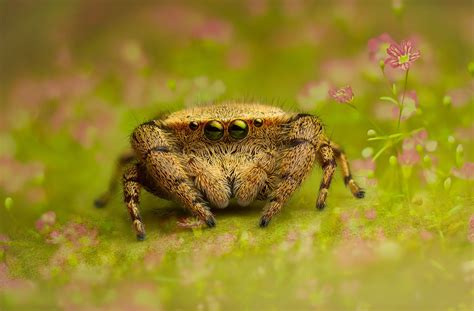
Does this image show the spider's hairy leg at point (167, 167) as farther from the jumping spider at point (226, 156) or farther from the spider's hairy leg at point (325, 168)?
the spider's hairy leg at point (325, 168)

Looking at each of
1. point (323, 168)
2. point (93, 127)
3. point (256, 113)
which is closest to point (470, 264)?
point (323, 168)

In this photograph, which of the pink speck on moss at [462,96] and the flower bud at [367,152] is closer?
the flower bud at [367,152]

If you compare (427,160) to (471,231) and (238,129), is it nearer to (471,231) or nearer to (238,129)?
(471,231)

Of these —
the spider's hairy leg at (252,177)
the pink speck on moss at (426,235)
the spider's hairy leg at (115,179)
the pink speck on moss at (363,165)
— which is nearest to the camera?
the pink speck on moss at (426,235)

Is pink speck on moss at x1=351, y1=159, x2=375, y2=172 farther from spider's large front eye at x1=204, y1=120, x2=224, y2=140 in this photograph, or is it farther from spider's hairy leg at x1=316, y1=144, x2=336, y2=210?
spider's large front eye at x1=204, y1=120, x2=224, y2=140

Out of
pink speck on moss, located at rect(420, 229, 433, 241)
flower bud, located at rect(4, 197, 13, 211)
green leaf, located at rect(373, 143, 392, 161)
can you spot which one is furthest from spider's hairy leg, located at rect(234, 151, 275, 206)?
flower bud, located at rect(4, 197, 13, 211)

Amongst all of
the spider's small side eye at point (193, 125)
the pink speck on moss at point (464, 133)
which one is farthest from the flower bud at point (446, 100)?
the spider's small side eye at point (193, 125)

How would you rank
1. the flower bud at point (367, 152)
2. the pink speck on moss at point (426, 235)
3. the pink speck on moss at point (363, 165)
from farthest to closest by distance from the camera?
the pink speck on moss at point (363, 165), the flower bud at point (367, 152), the pink speck on moss at point (426, 235)
